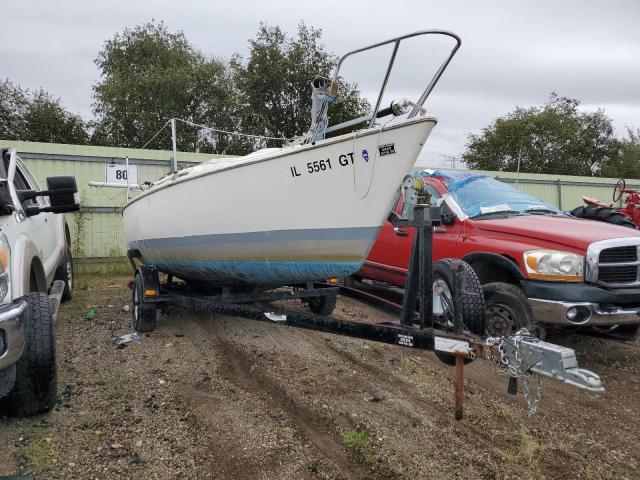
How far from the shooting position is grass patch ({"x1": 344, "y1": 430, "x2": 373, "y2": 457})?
3.07 m

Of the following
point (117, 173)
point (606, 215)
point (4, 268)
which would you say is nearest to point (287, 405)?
point (4, 268)

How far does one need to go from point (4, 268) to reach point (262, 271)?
2084 mm

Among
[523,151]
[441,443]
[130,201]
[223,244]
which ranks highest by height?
[523,151]

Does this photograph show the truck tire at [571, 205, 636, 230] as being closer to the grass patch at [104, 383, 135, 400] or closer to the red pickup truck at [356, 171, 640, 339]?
the red pickup truck at [356, 171, 640, 339]

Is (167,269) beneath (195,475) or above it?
above

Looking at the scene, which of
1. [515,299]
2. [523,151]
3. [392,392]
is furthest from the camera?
[523,151]

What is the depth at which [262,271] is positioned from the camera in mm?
4594

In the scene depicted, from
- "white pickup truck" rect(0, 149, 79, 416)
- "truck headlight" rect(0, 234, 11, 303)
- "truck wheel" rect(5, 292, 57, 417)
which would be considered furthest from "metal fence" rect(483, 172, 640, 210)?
"truck headlight" rect(0, 234, 11, 303)

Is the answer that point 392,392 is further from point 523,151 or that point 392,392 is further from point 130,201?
point 523,151

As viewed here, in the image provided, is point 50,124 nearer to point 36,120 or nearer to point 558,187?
point 36,120

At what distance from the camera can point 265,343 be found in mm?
5285

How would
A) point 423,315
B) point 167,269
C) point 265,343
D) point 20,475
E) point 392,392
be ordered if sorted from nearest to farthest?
point 20,475 < point 423,315 < point 392,392 < point 265,343 < point 167,269

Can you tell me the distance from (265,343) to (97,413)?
2.02 metres

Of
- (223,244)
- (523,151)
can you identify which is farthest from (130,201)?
(523,151)
